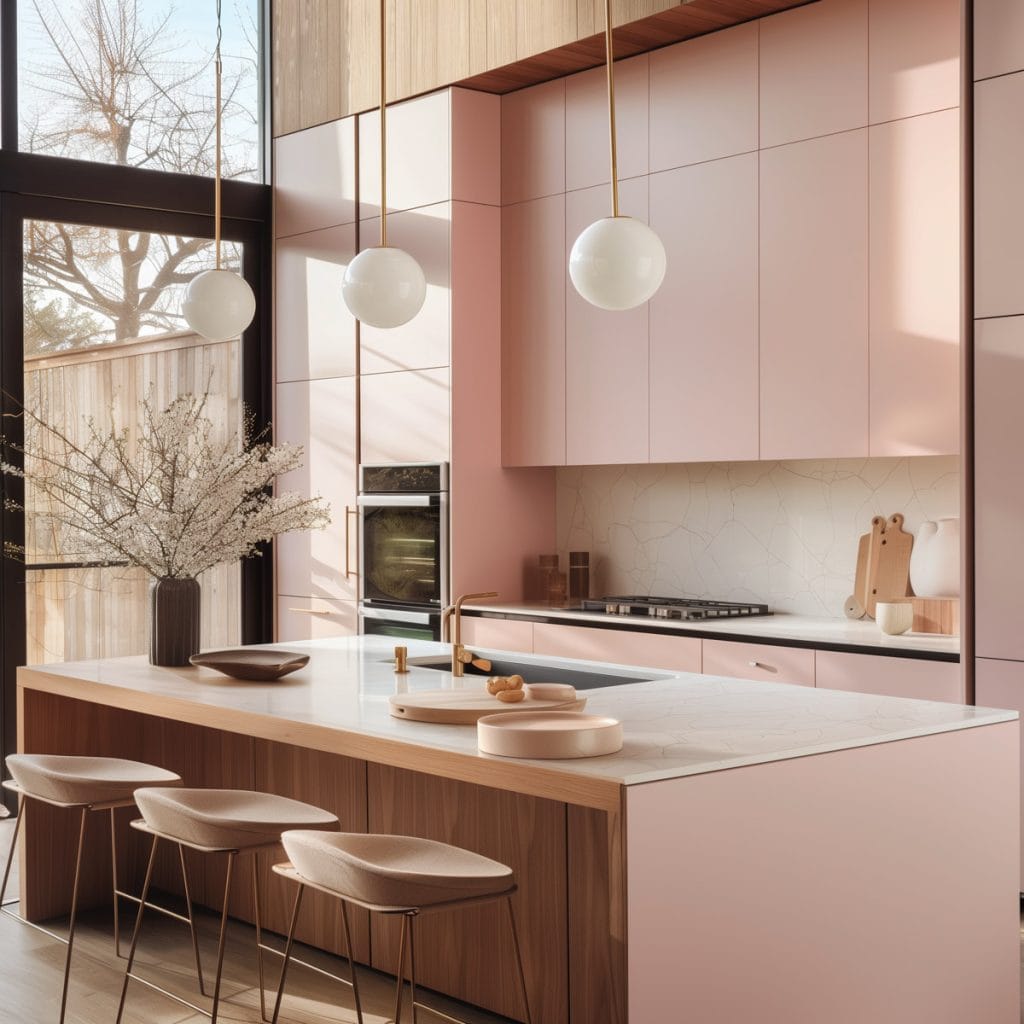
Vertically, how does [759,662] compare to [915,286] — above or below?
below

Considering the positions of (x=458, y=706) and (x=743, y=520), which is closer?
(x=458, y=706)

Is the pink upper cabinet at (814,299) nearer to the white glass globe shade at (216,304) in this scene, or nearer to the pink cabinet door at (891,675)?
the pink cabinet door at (891,675)

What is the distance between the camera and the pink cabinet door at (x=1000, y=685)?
4047 mm

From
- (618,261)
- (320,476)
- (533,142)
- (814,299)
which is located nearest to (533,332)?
(533,142)

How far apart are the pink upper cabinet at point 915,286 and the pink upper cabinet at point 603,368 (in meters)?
1.05

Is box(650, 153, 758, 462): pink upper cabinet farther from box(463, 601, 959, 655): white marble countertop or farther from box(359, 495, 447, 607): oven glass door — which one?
box(359, 495, 447, 607): oven glass door

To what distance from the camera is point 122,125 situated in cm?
635

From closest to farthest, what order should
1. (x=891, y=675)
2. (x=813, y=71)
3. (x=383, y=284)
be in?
(x=383, y=284)
(x=891, y=675)
(x=813, y=71)

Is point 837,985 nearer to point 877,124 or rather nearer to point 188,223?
point 877,124

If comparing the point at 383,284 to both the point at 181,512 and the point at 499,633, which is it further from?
the point at 499,633

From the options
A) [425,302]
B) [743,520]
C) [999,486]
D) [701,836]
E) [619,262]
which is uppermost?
[425,302]

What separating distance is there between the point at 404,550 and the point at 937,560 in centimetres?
230

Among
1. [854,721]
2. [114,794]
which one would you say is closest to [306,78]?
[114,794]

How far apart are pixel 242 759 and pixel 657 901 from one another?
2.00 metres
